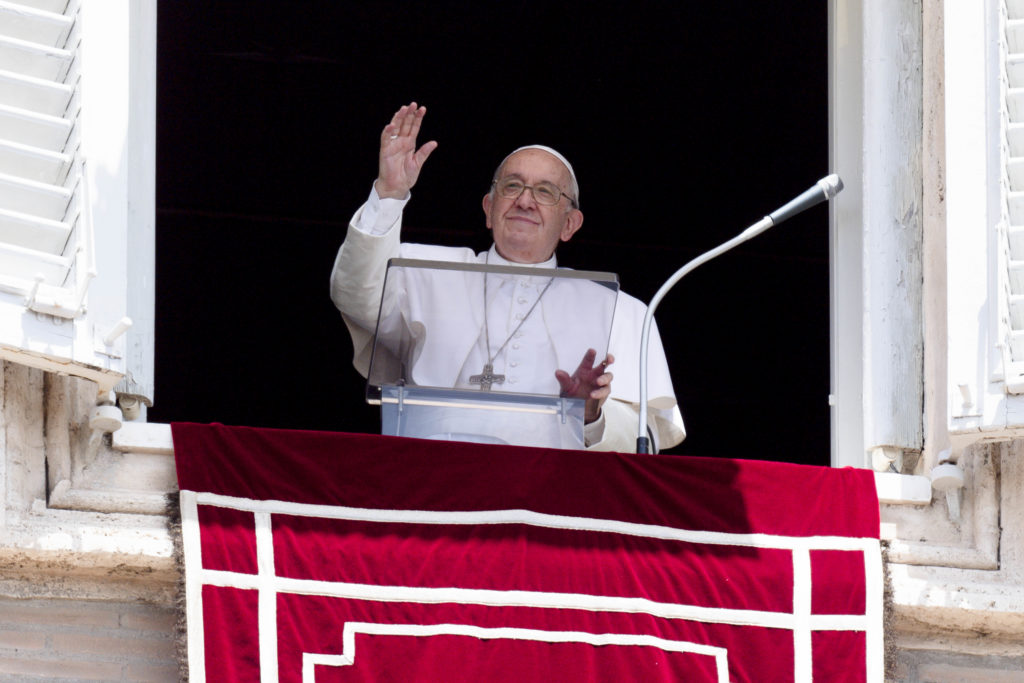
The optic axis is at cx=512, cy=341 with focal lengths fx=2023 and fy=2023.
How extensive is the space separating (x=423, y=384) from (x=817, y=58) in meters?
3.11

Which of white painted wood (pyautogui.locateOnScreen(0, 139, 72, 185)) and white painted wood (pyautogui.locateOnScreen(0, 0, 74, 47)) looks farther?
white painted wood (pyautogui.locateOnScreen(0, 0, 74, 47))

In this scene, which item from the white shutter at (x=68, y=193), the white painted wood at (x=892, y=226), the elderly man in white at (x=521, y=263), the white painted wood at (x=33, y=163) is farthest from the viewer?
the white painted wood at (x=892, y=226)

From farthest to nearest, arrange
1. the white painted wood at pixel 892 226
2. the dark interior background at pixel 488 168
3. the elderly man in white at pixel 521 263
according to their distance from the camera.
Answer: the dark interior background at pixel 488 168, the white painted wood at pixel 892 226, the elderly man in white at pixel 521 263

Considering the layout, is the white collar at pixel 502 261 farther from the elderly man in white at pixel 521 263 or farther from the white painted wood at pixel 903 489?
the white painted wood at pixel 903 489

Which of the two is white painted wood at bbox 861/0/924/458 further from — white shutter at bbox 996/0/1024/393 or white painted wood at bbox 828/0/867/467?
white shutter at bbox 996/0/1024/393

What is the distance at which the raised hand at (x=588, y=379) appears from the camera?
4410mm

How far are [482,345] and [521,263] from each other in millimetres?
932

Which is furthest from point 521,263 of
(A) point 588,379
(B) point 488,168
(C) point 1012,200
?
(B) point 488,168

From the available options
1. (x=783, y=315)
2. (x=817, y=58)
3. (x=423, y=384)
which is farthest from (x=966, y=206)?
(x=783, y=315)

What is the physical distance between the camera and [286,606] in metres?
4.15

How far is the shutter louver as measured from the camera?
13.5 ft

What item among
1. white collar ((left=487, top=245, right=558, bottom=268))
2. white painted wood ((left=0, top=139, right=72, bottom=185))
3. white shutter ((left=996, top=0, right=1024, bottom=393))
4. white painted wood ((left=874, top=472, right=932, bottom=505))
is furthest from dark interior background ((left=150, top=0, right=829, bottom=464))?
white painted wood ((left=0, top=139, right=72, bottom=185))

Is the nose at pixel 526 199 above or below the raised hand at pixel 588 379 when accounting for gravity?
above

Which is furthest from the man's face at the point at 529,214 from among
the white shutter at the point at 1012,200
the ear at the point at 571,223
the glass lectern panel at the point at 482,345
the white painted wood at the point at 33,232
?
the white painted wood at the point at 33,232
